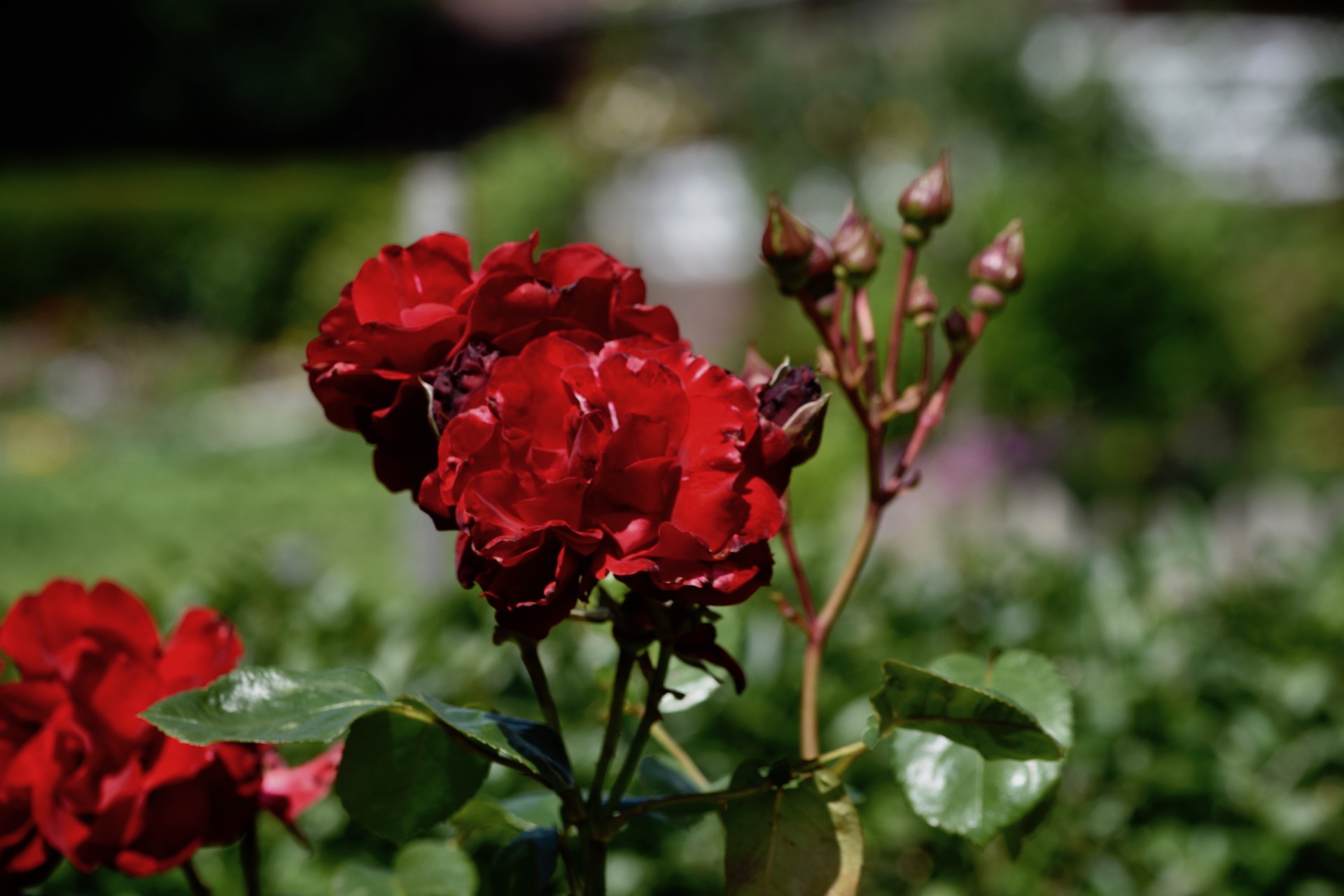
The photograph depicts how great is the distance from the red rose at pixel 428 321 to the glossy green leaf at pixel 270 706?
0.10 metres

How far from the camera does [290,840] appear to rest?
115 centimetres

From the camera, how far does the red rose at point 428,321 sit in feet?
2.10

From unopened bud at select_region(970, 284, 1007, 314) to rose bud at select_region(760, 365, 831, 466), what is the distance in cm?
27

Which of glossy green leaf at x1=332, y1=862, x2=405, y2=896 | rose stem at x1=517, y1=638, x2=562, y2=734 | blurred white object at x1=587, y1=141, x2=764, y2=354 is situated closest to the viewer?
rose stem at x1=517, y1=638, x2=562, y2=734

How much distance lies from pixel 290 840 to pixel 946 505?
3.98 m

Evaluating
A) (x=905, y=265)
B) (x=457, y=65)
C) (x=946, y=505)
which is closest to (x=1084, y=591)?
(x=905, y=265)

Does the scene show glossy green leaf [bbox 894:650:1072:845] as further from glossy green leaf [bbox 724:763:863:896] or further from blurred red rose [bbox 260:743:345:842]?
blurred red rose [bbox 260:743:345:842]

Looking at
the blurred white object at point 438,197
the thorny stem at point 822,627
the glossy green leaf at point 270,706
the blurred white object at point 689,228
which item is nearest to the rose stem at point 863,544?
the thorny stem at point 822,627

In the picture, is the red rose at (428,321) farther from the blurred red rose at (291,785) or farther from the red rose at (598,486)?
the blurred red rose at (291,785)

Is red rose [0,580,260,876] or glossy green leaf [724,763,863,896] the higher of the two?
red rose [0,580,260,876]

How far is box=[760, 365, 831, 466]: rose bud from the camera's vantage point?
0.63 meters

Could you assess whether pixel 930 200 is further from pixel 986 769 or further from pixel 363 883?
pixel 363 883

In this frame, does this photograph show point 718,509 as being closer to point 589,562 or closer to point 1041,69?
point 589,562

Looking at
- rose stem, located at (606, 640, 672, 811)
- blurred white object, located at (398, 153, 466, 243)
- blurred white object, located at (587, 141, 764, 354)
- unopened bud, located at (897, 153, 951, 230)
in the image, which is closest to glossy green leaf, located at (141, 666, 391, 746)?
rose stem, located at (606, 640, 672, 811)
